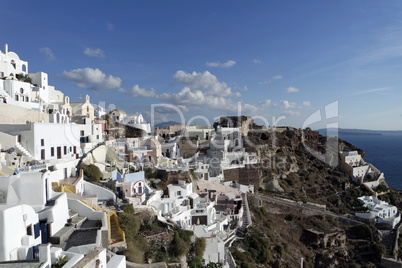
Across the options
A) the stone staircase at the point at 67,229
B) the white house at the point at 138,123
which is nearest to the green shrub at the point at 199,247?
the stone staircase at the point at 67,229

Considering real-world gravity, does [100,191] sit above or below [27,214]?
below

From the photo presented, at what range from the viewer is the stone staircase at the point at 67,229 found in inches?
311

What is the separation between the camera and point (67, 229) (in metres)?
8.64

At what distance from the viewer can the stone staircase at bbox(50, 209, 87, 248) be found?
7906 mm

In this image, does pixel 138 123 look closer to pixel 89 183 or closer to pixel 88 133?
pixel 88 133

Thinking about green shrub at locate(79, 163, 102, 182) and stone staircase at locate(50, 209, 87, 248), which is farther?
green shrub at locate(79, 163, 102, 182)

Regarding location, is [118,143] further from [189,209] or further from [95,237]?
[95,237]

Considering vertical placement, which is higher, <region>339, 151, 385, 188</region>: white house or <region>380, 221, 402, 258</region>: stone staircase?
<region>339, 151, 385, 188</region>: white house

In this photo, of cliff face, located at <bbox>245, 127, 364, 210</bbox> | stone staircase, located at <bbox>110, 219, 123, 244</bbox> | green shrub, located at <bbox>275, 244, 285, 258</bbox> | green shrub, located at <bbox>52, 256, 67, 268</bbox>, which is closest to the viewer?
green shrub, located at <bbox>52, 256, 67, 268</bbox>

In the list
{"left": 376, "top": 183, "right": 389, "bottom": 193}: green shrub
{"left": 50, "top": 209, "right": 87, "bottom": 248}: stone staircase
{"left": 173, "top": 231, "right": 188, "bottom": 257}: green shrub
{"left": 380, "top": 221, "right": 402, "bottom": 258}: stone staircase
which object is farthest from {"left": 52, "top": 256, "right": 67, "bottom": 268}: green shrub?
{"left": 376, "top": 183, "right": 389, "bottom": 193}: green shrub

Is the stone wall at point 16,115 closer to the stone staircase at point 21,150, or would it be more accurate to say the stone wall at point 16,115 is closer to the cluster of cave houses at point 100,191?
the cluster of cave houses at point 100,191

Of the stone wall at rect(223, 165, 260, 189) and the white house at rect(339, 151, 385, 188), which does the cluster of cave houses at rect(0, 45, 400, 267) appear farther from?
the white house at rect(339, 151, 385, 188)

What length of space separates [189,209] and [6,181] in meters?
13.5

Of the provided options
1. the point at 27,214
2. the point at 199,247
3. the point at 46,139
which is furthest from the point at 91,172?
the point at 27,214
